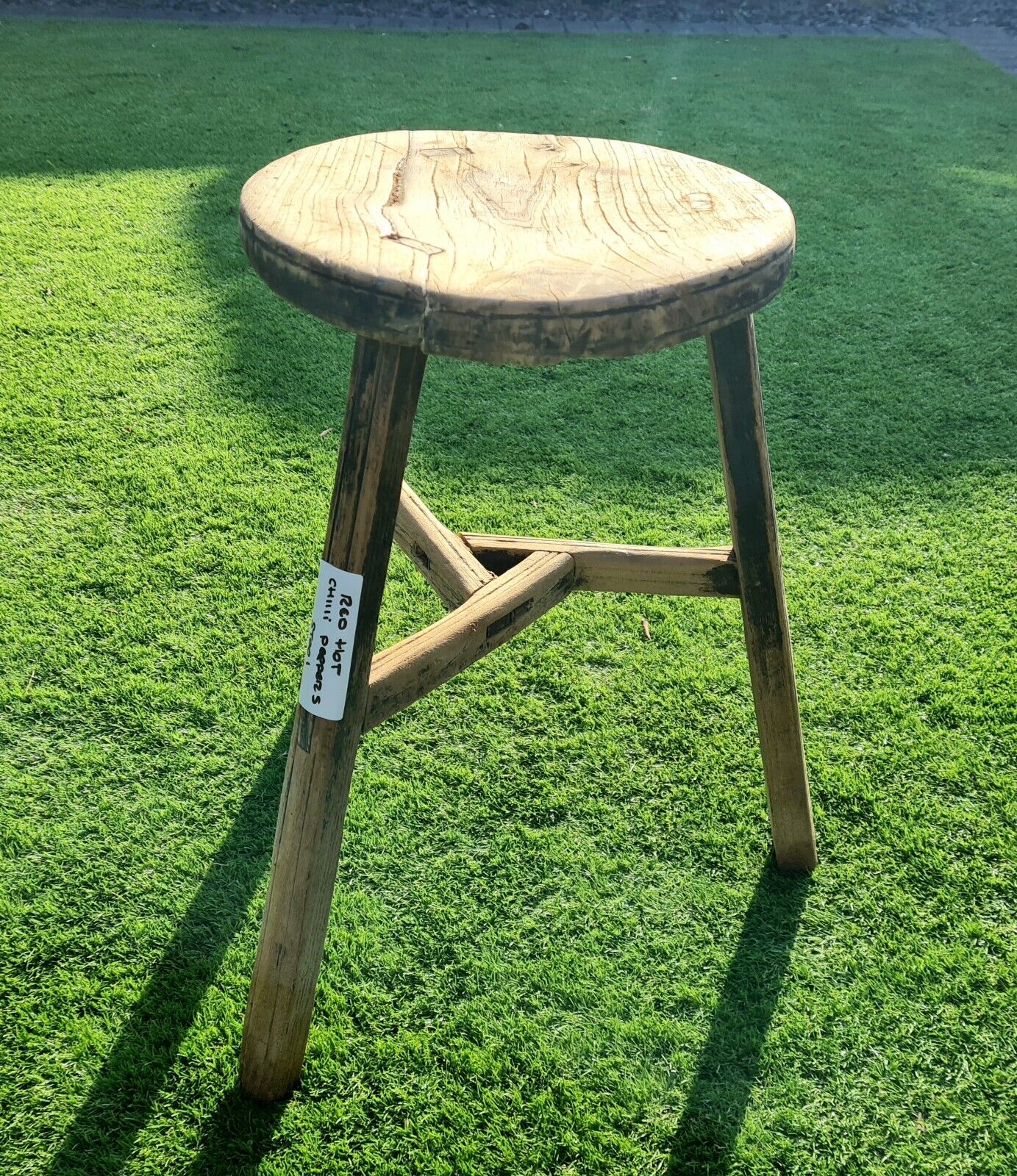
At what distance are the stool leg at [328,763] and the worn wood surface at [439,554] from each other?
1.09ft

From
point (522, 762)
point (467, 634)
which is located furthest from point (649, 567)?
point (522, 762)

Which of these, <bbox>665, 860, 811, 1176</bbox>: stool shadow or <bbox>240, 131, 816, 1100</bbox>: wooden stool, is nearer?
<bbox>240, 131, 816, 1100</bbox>: wooden stool

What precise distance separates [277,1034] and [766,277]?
989mm

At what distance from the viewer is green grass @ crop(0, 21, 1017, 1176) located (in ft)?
3.80

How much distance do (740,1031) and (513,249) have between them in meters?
1.02

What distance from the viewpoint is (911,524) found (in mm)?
2133

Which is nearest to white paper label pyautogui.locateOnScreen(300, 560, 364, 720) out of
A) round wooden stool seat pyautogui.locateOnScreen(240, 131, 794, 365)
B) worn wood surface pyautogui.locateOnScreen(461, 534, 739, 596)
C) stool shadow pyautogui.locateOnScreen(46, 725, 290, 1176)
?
round wooden stool seat pyautogui.locateOnScreen(240, 131, 794, 365)

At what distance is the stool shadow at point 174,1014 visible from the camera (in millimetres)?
1100

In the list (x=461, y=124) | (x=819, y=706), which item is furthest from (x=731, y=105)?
(x=819, y=706)

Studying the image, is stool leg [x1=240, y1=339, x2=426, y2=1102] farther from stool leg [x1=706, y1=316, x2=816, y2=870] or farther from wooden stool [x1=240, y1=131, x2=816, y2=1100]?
stool leg [x1=706, y1=316, x2=816, y2=870]

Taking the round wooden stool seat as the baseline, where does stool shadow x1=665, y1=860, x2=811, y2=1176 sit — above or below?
below

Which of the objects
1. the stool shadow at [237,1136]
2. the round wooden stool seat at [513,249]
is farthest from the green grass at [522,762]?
the round wooden stool seat at [513,249]

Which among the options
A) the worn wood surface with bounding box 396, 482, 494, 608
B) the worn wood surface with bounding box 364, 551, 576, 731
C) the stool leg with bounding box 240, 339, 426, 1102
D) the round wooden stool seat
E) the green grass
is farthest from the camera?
the worn wood surface with bounding box 396, 482, 494, 608

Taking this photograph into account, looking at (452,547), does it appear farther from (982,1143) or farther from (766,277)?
(982,1143)
